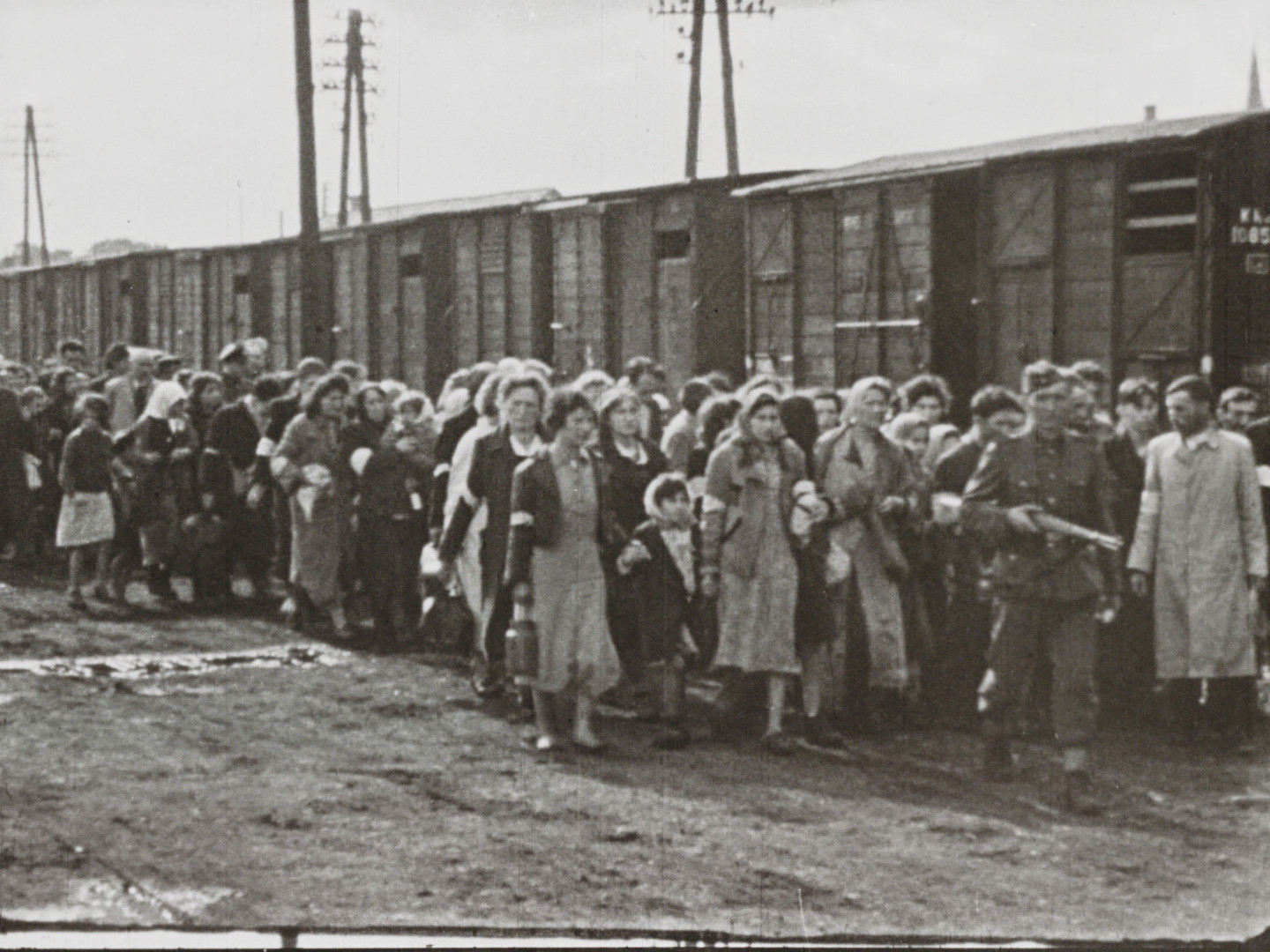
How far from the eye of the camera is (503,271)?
86.4 ft

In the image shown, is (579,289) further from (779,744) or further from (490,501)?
(779,744)

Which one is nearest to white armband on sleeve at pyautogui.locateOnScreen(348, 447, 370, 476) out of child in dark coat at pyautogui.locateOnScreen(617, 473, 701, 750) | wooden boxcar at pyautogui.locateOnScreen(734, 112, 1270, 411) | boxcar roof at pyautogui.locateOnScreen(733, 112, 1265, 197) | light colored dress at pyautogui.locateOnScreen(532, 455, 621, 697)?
child in dark coat at pyautogui.locateOnScreen(617, 473, 701, 750)

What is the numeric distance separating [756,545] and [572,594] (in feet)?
3.06

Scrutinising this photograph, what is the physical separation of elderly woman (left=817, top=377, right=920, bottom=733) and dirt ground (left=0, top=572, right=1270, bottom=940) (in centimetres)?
47

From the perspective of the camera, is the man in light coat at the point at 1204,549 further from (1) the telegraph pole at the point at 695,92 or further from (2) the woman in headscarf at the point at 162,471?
(1) the telegraph pole at the point at 695,92

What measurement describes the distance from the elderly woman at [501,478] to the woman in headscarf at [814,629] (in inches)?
58.5

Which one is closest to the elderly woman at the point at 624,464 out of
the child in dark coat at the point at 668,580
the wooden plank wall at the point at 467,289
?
the child in dark coat at the point at 668,580

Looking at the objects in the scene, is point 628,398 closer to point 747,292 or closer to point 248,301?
point 747,292

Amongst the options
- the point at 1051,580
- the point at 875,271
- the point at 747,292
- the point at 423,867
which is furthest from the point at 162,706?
the point at 747,292

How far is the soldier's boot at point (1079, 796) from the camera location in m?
8.55

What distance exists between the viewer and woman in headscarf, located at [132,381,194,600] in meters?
15.5

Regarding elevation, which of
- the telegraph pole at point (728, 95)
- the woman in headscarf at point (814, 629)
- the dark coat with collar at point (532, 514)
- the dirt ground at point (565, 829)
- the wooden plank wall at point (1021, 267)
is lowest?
the dirt ground at point (565, 829)

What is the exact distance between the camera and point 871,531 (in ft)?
33.7

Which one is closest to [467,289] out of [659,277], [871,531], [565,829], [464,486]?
[659,277]
